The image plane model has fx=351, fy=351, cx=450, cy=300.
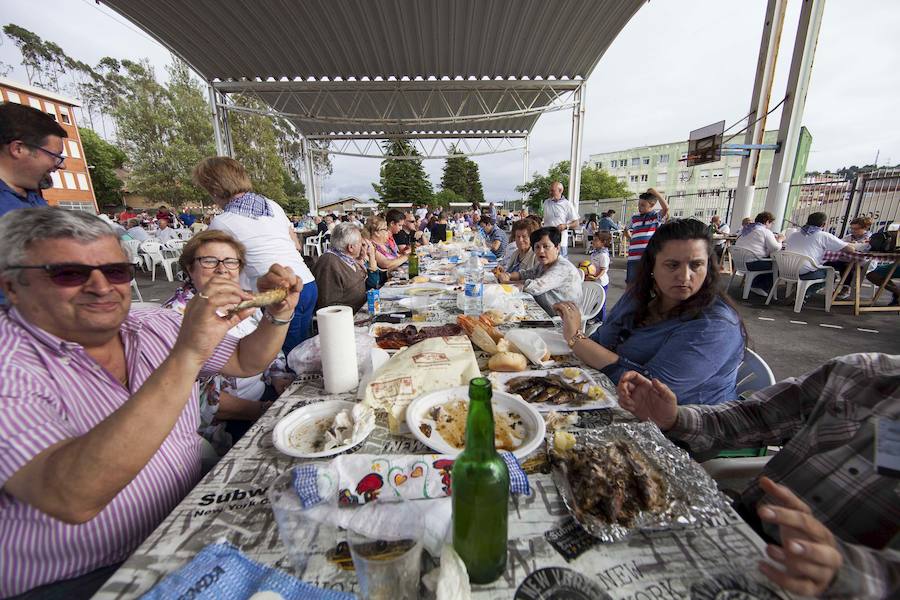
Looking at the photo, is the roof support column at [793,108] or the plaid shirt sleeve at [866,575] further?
the roof support column at [793,108]

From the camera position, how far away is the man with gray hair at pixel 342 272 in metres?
3.69

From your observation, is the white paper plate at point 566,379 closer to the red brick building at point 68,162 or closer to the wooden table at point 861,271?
the wooden table at point 861,271

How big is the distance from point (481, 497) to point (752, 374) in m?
2.03

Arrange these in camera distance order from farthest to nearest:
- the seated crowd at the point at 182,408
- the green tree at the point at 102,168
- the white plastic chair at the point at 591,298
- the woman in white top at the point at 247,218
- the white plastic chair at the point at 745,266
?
the green tree at the point at 102,168
the white plastic chair at the point at 745,266
the white plastic chair at the point at 591,298
the woman in white top at the point at 247,218
the seated crowd at the point at 182,408

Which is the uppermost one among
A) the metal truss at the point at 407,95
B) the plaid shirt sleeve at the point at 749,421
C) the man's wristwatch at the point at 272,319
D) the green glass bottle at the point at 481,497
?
the metal truss at the point at 407,95

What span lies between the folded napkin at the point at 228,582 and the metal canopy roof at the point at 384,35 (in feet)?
30.6

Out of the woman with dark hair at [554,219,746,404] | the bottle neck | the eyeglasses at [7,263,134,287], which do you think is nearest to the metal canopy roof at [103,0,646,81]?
the woman with dark hair at [554,219,746,404]

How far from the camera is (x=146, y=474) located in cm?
108

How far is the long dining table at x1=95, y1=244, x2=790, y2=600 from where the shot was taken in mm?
700

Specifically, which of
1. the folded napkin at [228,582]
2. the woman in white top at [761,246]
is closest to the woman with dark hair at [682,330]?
the folded napkin at [228,582]

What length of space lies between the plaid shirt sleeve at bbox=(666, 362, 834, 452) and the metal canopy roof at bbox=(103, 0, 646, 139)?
8.66 metres

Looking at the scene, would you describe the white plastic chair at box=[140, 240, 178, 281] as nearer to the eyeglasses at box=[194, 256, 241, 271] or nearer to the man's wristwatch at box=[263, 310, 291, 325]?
the eyeglasses at box=[194, 256, 241, 271]

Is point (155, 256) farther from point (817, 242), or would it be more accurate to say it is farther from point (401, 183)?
point (401, 183)

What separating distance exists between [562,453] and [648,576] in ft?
1.16
